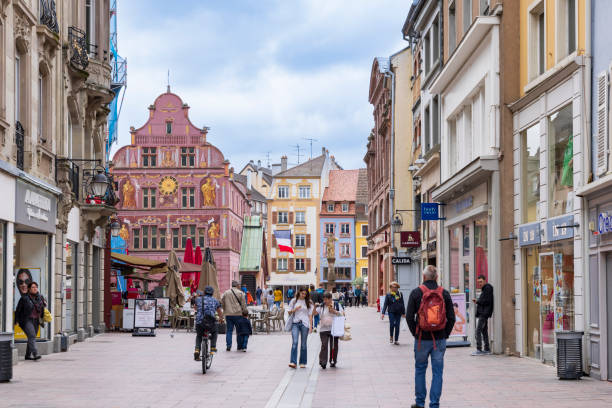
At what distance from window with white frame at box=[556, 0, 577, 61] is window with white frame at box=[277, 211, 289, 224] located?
281 feet

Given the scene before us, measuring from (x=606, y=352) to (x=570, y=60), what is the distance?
496cm

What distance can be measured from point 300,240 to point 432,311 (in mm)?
91142

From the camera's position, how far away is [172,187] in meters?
74.8

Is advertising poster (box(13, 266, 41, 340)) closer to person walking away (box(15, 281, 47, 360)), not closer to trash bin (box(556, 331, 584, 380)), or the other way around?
person walking away (box(15, 281, 47, 360))

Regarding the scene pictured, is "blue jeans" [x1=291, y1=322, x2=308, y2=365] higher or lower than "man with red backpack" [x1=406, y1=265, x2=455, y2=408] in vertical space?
lower

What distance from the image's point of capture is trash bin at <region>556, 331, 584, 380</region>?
14.6 meters

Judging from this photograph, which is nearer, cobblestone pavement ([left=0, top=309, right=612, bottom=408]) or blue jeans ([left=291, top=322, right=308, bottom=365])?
cobblestone pavement ([left=0, top=309, right=612, bottom=408])

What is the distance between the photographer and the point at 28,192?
19656 mm

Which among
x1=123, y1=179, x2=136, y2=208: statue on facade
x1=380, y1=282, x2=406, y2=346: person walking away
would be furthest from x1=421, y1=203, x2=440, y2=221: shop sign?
x1=123, y1=179, x2=136, y2=208: statue on facade

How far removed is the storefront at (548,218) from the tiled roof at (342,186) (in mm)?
83784

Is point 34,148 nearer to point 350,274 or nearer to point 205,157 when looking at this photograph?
point 205,157

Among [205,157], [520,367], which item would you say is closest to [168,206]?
[205,157]

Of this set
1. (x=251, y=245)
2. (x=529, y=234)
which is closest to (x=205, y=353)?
(x=529, y=234)

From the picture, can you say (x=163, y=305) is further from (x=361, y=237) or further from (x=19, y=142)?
(x=361, y=237)
